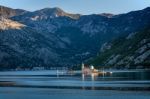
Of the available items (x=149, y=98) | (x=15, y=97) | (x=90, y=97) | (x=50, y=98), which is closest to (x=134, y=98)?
(x=149, y=98)

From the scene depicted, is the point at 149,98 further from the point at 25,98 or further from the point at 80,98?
the point at 25,98

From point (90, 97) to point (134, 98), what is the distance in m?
13.5

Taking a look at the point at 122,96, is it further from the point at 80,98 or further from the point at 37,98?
the point at 37,98

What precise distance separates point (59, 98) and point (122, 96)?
1718 cm

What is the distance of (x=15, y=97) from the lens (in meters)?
132

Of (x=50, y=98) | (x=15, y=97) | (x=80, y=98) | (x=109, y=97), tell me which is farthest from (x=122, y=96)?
(x=15, y=97)

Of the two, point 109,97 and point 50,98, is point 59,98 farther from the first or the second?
point 109,97

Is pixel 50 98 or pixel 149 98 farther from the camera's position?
pixel 50 98

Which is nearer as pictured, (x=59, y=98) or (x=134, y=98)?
(x=134, y=98)

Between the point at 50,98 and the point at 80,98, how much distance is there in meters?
8.86

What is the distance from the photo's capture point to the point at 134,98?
120m

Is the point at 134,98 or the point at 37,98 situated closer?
the point at 134,98

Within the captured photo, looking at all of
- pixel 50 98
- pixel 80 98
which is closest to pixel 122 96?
pixel 80 98

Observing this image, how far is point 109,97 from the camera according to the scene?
12625 cm
